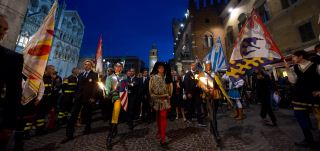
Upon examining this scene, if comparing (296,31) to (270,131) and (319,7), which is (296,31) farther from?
(270,131)

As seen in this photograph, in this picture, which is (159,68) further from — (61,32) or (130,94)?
(61,32)

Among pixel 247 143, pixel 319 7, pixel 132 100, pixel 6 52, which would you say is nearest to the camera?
pixel 6 52

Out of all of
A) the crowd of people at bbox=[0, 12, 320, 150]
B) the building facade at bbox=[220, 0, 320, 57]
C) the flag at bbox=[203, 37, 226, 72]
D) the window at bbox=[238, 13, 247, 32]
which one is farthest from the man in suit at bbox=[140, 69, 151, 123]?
the window at bbox=[238, 13, 247, 32]

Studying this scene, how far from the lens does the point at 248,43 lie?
5332mm

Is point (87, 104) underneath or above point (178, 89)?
underneath

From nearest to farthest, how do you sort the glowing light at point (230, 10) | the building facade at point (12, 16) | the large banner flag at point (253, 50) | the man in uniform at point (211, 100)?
the building facade at point (12, 16)
the man in uniform at point (211, 100)
the large banner flag at point (253, 50)
the glowing light at point (230, 10)

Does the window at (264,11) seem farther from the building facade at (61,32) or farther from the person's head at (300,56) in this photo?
the building facade at (61,32)

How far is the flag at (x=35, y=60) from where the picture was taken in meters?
3.05

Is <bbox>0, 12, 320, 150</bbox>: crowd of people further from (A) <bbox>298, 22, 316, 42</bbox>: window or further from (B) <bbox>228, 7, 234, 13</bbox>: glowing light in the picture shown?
(B) <bbox>228, 7, 234, 13</bbox>: glowing light

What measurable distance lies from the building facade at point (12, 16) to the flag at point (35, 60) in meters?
0.91

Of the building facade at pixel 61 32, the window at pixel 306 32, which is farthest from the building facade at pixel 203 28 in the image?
the building facade at pixel 61 32

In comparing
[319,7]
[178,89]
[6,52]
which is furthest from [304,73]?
[319,7]

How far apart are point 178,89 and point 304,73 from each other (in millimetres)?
5158

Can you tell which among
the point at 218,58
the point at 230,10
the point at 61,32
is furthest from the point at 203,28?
the point at 61,32
